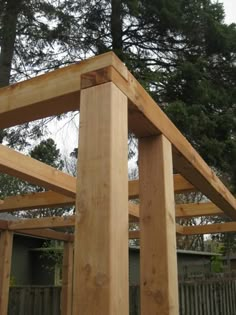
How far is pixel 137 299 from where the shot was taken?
24.1 ft

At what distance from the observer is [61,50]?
25.8 ft

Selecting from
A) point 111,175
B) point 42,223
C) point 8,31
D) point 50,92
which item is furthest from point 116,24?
point 111,175

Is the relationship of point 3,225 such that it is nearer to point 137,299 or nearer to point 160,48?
point 137,299

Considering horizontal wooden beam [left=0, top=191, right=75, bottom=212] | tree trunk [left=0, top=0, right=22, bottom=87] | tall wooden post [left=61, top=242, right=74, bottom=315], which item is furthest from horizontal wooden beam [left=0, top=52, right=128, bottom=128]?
tall wooden post [left=61, top=242, right=74, bottom=315]

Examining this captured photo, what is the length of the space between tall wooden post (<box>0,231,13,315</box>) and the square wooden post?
5.35 metres

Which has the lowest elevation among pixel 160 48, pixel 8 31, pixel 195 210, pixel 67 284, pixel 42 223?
pixel 67 284

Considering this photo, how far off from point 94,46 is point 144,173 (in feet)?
20.9

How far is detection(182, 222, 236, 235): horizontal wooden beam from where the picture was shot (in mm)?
7086

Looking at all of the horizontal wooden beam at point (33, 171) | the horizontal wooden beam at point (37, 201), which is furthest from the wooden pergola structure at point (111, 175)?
the horizontal wooden beam at point (37, 201)

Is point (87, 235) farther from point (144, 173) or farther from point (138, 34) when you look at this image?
point (138, 34)

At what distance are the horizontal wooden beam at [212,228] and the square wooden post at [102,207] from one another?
5.90 metres

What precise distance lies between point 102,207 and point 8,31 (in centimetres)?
637

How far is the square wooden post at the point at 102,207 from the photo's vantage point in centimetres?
138

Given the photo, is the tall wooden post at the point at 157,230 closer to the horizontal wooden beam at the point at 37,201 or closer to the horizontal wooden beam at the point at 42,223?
the horizontal wooden beam at the point at 37,201
